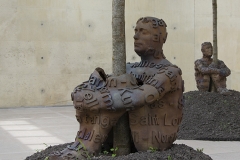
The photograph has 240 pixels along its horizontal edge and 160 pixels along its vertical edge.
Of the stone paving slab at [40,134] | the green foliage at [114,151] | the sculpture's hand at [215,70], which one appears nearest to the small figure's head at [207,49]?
the sculpture's hand at [215,70]

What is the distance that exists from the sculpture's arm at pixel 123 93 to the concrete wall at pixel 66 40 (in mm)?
9237

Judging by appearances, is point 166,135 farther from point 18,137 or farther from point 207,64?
point 207,64

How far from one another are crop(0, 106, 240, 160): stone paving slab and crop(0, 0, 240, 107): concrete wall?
944 millimetres

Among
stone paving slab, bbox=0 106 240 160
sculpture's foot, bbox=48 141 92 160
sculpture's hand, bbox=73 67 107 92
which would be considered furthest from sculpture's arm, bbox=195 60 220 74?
sculpture's foot, bbox=48 141 92 160

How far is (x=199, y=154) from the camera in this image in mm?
3988

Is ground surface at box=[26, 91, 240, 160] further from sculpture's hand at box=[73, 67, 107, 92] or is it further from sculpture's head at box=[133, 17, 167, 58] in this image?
sculpture's hand at box=[73, 67, 107, 92]

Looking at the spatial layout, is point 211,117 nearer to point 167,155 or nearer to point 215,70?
point 215,70

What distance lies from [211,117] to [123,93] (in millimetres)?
4651

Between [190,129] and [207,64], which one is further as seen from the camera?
[207,64]

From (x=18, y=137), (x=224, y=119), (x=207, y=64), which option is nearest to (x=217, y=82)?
(x=207, y=64)

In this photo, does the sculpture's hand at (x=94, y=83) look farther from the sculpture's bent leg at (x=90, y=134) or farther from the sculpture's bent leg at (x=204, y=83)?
the sculpture's bent leg at (x=204, y=83)

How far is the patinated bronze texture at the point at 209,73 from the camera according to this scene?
A: 9039 mm

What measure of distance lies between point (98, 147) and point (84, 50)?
31.5ft

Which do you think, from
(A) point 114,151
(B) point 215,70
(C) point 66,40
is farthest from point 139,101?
(C) point 66,40
